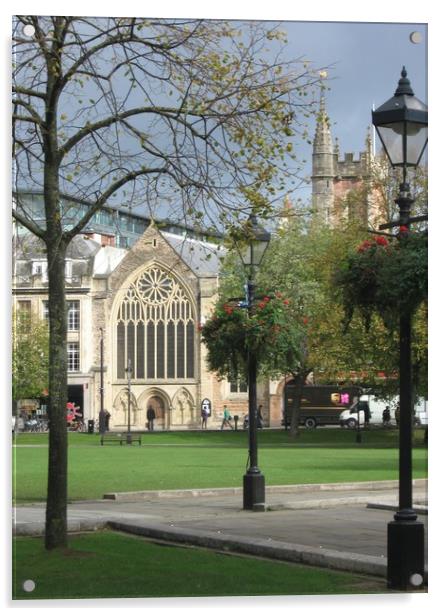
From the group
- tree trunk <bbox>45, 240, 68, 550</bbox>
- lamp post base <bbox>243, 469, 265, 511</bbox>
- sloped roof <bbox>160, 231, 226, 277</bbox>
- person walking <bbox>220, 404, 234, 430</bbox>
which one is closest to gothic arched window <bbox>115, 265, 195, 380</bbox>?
sloped roof <bbox>160, 231, 226, 277</bbox>

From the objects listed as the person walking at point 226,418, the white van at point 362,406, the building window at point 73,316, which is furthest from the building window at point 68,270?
the white van at point 362,406

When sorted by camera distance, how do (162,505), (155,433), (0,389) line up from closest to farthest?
(0,389) < (155,433) < (162,505)

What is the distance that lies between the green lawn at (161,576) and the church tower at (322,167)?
10.6 ft

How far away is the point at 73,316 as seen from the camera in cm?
1211

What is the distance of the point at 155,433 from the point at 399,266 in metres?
4.49

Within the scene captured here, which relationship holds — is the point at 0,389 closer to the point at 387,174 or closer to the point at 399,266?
the point at 399,266

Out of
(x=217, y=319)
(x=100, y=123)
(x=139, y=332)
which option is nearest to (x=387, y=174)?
(x=217, y=319)

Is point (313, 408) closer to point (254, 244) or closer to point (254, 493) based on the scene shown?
point (254, 493)

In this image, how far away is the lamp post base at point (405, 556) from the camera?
9758mm

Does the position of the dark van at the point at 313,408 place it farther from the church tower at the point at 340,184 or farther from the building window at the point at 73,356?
the building window at the point at 73,356

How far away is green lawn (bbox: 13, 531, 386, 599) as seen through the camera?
9.76 meters

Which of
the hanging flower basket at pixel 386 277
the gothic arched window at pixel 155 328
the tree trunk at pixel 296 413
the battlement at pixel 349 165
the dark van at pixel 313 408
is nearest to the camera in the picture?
the hanging flower basket at pixel 386 277

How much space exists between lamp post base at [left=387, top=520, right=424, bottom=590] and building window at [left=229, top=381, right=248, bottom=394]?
6.67 m

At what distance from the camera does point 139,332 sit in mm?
12805
